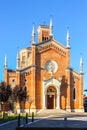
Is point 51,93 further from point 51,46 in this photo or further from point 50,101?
point 51,46

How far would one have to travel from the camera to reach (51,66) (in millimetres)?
75438

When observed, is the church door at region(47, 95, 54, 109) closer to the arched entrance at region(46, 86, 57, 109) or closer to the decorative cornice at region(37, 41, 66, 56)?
the arched entrance at region(46, 86, 57, 109)

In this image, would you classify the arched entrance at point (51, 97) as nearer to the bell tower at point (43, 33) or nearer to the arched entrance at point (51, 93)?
the arched entrance at point (51, 93)

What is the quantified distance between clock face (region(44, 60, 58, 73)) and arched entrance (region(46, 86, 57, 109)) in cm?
349

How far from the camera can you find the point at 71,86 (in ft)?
248

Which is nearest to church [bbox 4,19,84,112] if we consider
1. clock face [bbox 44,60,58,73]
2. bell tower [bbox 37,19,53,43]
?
clock face [bbox 44,60,58,73]

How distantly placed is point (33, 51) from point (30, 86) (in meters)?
7.03

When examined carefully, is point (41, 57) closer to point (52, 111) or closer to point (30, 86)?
point (30, 86)

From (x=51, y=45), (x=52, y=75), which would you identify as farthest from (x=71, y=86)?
(x=51, y=45)

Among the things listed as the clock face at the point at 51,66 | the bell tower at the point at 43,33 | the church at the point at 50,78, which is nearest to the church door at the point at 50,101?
the church at the point at 50,78

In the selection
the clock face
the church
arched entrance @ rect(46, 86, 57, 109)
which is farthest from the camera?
the clock face

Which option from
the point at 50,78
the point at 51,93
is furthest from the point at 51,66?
the point at 51,93

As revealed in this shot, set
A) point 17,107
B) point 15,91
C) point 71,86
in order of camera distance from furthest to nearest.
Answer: point 71,86 → point 17,107 → point 15,91

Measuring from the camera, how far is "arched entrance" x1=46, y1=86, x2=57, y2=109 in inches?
2933
